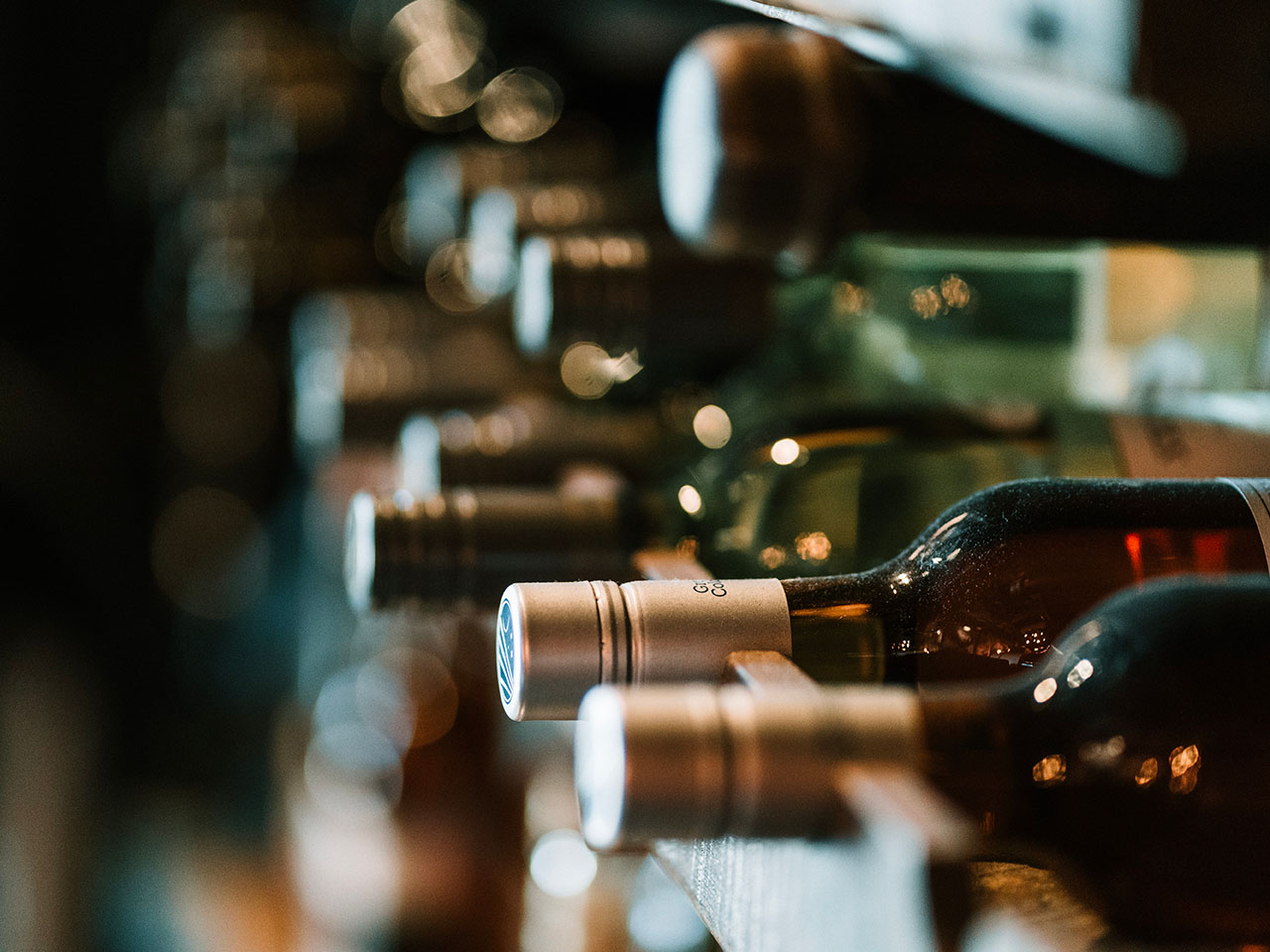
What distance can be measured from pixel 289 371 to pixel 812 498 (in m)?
0.80

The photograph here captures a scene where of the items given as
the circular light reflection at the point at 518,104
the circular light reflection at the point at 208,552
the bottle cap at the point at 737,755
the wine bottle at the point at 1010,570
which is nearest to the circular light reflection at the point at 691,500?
the wine bottle at the point at 1010,570

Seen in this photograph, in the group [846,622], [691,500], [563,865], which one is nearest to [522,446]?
[691,500]

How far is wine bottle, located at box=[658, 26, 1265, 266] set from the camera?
1.39 feet

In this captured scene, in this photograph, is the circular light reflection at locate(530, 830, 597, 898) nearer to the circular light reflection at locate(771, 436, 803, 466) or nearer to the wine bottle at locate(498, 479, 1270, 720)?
the circular light reflection at locate(771, 436, 803, 466)

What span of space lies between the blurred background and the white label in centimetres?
7

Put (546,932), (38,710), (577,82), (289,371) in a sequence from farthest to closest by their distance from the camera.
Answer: (38,710)
(289,371)
(577,82)
(546,932)

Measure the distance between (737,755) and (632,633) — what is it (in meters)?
0.06

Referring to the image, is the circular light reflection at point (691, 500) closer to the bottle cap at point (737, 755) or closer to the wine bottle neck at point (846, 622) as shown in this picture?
the wine bottle neck at point (846, 622)

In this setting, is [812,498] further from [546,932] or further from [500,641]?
[546,932]

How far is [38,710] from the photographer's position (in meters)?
1.34

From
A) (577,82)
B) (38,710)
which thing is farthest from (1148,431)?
(38,710)

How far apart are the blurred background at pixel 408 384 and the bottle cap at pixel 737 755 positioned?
6.2 inches

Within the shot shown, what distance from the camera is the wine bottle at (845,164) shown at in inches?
16.7

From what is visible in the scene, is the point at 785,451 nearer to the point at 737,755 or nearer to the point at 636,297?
the point at 636,297
